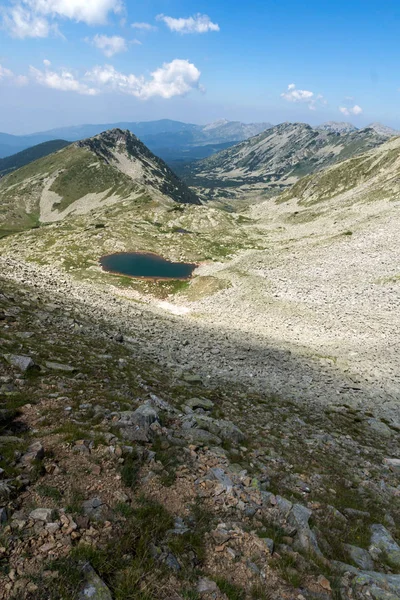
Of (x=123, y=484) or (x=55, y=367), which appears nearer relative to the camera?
(x=123, y=484)

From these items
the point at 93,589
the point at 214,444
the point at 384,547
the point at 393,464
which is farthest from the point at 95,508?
the point at 393,464

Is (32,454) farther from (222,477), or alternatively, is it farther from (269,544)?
(269,544)

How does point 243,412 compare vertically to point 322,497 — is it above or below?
below

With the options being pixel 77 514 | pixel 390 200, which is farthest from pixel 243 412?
pixel 390 200

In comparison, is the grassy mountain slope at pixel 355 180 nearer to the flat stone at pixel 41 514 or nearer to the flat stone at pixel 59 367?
the flat stone at pixel 59 367

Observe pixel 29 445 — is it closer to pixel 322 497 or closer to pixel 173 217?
pixel 322 497

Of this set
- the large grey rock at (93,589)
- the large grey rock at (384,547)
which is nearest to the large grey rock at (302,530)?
the large grey rock at (384,547)

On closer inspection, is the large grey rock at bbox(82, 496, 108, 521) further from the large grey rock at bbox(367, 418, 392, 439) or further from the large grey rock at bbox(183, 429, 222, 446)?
the large grey rock at bbox(367, 418, 392, 439)
